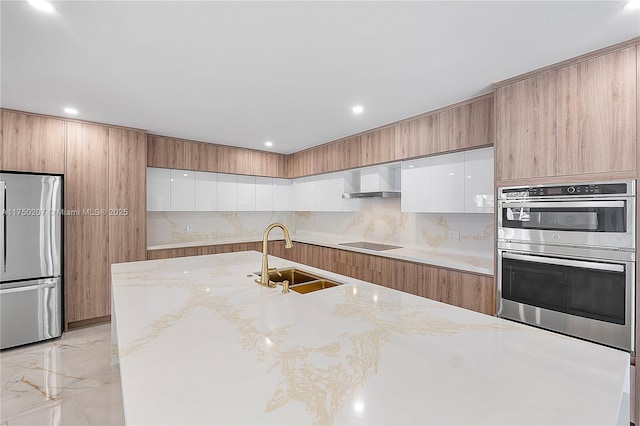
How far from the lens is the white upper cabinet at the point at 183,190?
4145 mm

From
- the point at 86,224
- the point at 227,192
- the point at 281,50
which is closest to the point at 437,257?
the point at 281,50

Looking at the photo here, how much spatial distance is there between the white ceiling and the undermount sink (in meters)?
1.48

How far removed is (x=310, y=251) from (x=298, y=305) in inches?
123

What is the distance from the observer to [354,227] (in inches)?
188

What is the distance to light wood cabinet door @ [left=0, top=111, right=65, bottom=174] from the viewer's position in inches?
114

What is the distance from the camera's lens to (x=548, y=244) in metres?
2.07

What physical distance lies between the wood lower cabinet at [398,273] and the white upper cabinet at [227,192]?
636 millimetres

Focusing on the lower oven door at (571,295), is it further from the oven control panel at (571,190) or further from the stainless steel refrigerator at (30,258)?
the stainless steel refrigerator at (30,258)

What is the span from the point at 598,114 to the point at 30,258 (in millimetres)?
4757

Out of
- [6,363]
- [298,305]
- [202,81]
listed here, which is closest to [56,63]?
[202,81]

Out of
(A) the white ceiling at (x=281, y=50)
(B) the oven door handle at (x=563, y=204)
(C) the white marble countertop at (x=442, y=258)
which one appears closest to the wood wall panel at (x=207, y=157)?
(A) the white ceiling at (x=281, y=50)

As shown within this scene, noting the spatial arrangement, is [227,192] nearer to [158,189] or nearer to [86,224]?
[158,189]

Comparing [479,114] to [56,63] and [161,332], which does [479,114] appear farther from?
[56,63]

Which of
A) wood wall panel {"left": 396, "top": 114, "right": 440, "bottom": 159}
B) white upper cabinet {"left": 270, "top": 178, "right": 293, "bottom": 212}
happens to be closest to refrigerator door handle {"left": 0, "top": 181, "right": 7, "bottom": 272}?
white upper cabinet {"left": 270, "top": 178, "right": 293, "bottom": 212}
